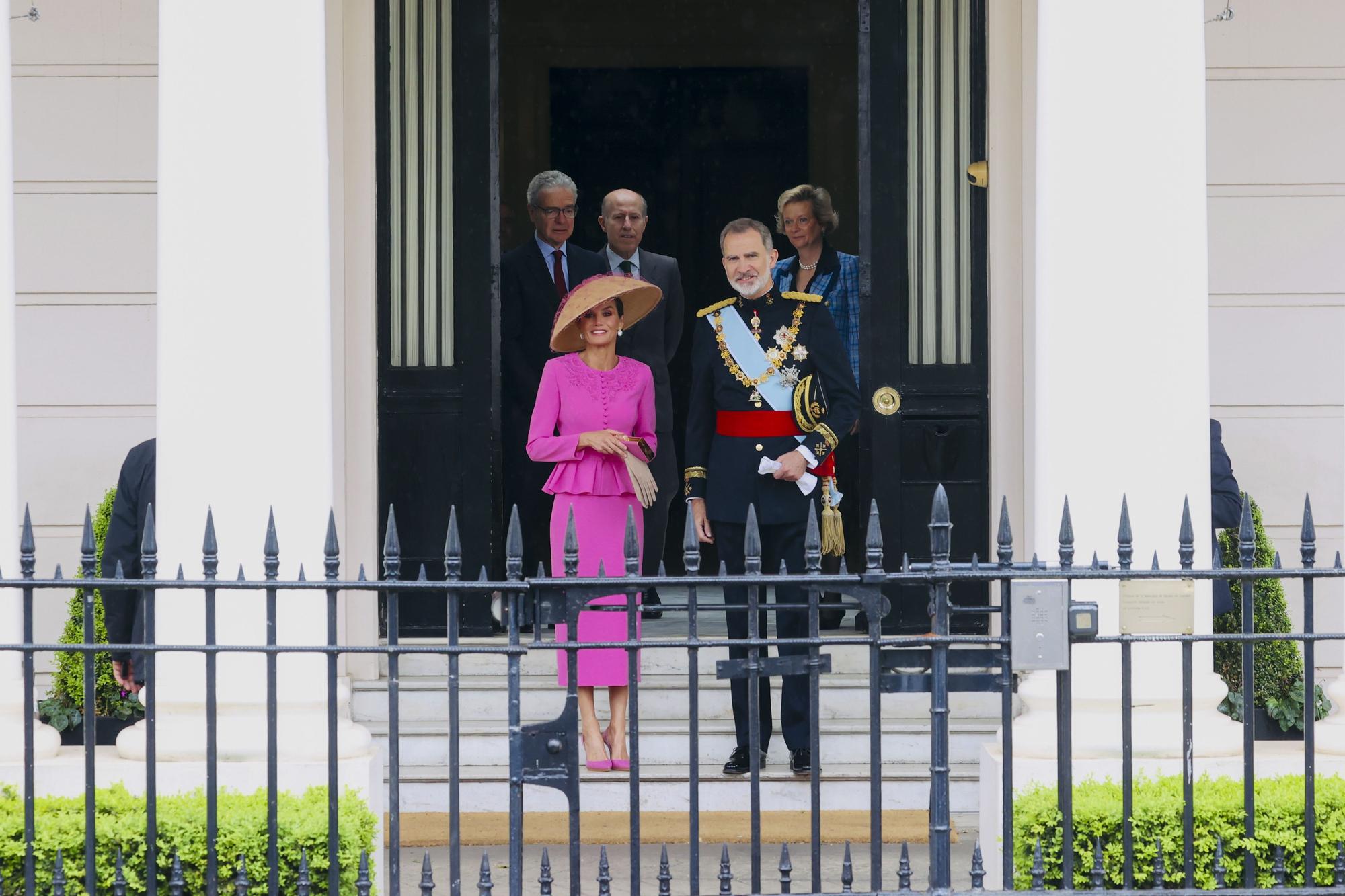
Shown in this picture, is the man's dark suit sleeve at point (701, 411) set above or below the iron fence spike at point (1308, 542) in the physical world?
above

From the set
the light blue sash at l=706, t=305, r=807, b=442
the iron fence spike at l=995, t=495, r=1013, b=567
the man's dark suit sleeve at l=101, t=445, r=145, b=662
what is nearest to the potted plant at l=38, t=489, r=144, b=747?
the man's dark suit sleeve at l=101, t=445, r=145, b=662

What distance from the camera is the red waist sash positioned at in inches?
259

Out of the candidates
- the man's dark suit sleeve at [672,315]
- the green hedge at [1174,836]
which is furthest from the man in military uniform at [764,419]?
the green hedge at [1174,836]

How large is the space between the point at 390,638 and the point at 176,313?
1764mm

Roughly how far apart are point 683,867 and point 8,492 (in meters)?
2.60

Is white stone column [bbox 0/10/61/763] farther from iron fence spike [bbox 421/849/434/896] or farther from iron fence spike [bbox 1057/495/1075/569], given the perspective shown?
iron fence spike [bbox 1057/495/1075/569]

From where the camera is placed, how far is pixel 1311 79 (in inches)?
306

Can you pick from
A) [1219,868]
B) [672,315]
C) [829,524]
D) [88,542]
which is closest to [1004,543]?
[1219,868]

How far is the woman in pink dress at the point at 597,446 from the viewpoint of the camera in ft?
21.2

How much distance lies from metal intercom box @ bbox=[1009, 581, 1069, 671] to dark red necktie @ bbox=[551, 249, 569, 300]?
4.56 meters

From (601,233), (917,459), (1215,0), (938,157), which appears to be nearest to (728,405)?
(917,459)

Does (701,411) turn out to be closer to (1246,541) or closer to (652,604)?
(652,604)

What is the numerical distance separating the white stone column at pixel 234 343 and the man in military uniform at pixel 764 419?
5.82 feet

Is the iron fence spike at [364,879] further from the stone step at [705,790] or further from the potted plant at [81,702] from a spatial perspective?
the potted plant at [81,702]
